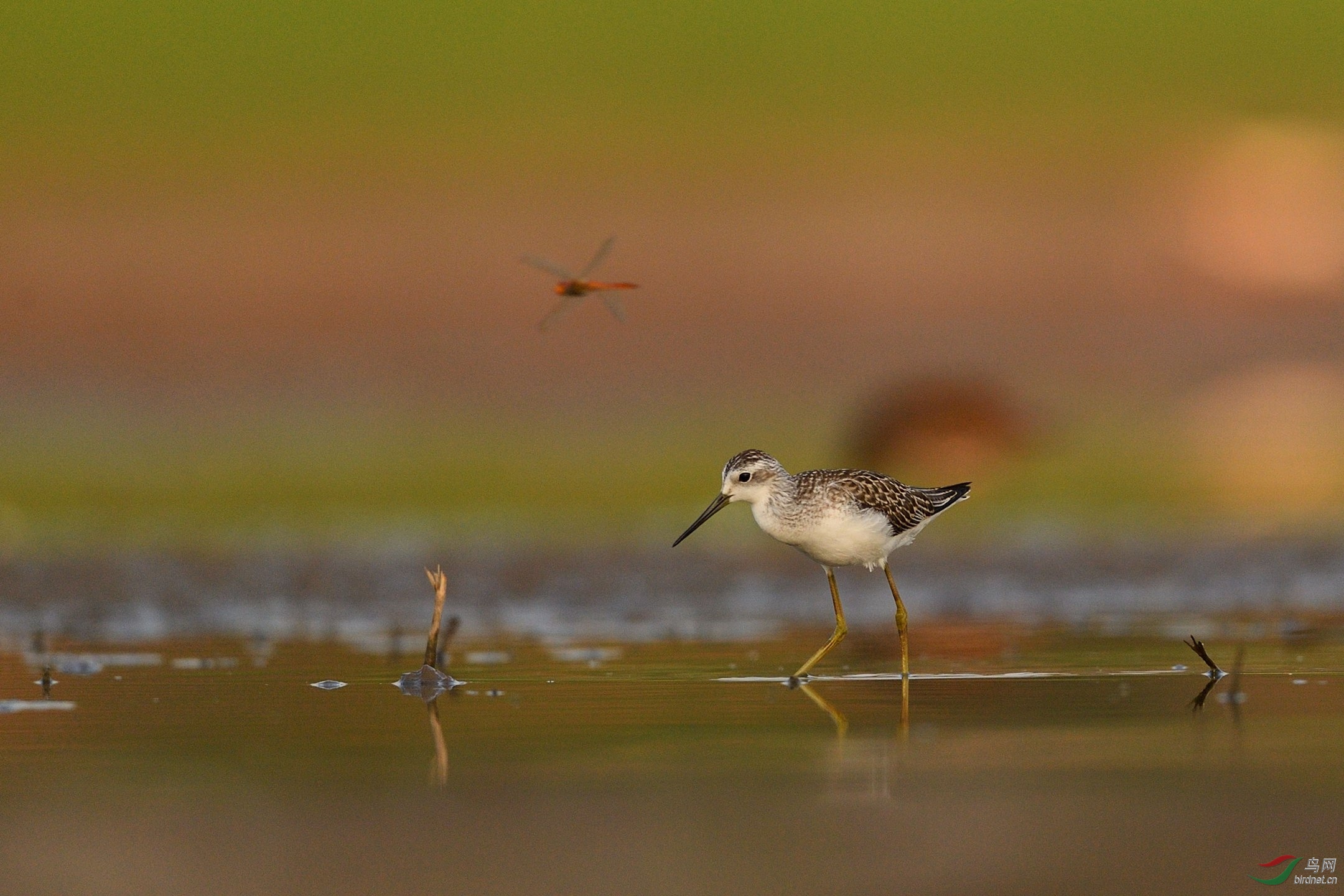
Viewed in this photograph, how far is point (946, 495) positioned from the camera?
11.8 metres

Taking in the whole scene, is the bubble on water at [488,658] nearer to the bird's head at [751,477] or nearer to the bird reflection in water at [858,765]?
the bird's head at [751,477]

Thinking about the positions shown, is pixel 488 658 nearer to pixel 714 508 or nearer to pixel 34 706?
pixel 714 508

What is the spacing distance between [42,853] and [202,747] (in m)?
1.79

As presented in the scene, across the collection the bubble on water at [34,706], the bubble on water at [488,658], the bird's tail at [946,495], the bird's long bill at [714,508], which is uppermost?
the bird's tail at [946,495]

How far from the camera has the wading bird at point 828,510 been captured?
10555 millimetres

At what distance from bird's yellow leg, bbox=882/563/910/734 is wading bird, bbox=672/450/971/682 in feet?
0.06

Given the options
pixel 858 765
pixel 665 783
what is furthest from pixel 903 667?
pixel 665 783

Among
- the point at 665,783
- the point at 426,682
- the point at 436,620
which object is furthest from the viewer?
the point at 436,620

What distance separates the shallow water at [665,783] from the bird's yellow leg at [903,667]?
6 centimetres

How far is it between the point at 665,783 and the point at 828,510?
14.5ft

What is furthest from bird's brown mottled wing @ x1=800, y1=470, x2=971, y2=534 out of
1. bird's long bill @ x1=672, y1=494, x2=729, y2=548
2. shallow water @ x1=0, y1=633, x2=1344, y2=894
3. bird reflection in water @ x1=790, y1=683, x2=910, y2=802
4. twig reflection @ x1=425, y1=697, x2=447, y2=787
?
twig reflection @ x1=425, y1=697, x2=447, y2=787

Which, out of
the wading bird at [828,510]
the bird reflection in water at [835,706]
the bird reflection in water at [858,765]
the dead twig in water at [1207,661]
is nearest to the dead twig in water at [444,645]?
the wading bird at [828,510]

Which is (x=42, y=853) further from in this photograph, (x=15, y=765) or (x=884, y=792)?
(x=884, y=792)

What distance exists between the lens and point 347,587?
48.2 feet
